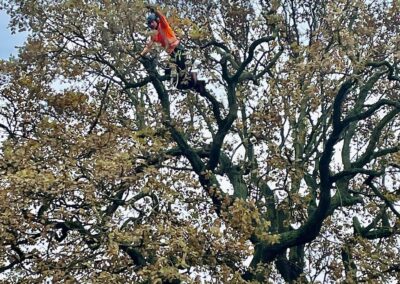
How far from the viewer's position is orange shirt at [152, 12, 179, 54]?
35.5 ft

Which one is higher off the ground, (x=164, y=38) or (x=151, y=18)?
(x=151, y=18)

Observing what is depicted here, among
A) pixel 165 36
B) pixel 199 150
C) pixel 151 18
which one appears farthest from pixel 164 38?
pixel 199 150

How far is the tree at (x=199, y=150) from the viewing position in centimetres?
1046

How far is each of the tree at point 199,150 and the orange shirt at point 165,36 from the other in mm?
337

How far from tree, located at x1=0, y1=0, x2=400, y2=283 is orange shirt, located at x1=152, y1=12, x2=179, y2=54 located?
1.10ft

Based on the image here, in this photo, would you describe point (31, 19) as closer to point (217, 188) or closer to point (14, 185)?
point (14, 185)

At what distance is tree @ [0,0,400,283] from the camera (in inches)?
412

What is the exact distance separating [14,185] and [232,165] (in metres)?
5.34

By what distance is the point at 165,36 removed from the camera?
1084cm

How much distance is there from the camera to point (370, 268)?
12.1 meters

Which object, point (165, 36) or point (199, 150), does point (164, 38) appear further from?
point (199, 150)

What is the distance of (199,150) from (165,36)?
3.63m

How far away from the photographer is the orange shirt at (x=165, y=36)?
35.5 ft

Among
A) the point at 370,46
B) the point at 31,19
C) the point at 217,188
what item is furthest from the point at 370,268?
the point at 31,19
